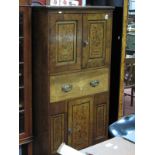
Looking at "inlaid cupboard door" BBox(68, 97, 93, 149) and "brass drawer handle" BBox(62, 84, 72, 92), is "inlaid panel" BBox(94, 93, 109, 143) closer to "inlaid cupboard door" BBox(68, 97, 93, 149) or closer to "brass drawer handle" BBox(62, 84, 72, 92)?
"inlaid cupboard door" BBox(68, 97, 93, 149)

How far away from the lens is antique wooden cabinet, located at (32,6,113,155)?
248 cm

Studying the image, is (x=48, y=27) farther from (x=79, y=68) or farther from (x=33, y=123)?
(x=33, y=123)

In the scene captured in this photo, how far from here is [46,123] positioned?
8.47ft

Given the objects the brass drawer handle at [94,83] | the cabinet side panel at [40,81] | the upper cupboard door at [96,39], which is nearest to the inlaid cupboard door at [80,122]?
the brass drawer handle at [94,83]

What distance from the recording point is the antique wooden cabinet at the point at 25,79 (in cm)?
249

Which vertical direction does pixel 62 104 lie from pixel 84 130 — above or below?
above

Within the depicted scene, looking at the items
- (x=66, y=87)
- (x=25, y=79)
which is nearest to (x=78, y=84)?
(x=66, y=87)

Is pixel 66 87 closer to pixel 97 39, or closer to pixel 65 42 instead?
pixel 65 42

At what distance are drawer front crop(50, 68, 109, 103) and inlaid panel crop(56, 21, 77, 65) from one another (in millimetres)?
139

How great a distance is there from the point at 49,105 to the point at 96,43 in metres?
0.69

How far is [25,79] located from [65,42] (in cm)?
44

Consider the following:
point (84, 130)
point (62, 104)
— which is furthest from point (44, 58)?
point (84, 130)
